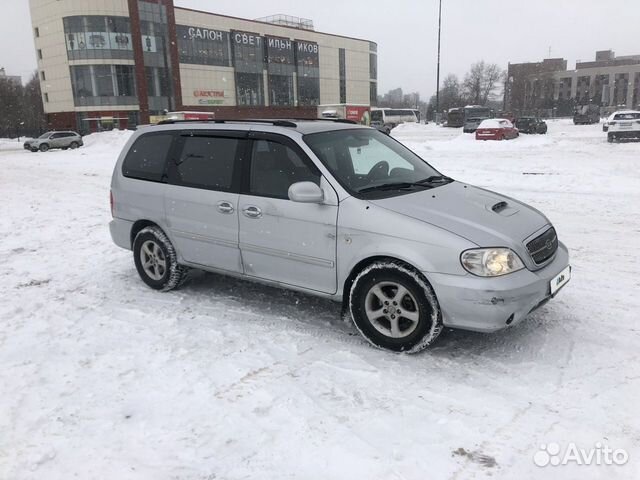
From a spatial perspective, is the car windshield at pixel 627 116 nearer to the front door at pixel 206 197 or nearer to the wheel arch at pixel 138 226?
the front door at pixel 206 197

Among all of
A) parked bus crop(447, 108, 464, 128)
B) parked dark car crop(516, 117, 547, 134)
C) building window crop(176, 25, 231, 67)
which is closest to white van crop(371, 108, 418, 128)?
parked bus crop(447, 108, 464, 128)

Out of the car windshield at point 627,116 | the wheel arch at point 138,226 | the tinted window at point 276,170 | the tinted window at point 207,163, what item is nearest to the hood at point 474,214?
the tinted window at point 276,170

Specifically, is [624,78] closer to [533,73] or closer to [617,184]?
[533,73]

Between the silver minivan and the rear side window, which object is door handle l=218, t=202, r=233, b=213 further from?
the rear side window

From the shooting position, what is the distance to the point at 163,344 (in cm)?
435

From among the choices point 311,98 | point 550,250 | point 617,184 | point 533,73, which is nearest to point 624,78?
point 533,73

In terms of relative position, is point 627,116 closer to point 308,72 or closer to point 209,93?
point 209,93

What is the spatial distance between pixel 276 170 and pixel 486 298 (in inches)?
84.3

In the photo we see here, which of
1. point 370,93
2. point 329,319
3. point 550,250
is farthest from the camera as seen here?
point 370,93

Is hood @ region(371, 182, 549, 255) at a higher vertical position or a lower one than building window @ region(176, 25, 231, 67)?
lower

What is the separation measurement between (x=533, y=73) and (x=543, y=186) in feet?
326

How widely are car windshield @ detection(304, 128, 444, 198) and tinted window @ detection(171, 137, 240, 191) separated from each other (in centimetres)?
85

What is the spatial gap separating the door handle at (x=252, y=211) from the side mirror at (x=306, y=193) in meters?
0.53

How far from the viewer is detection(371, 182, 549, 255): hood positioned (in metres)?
3.79
